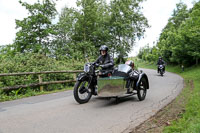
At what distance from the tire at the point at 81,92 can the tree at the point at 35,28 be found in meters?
17.2

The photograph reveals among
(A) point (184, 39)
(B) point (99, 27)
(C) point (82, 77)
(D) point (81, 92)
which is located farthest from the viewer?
(B) point (99, 27)

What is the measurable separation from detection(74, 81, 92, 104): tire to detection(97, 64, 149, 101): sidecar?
0.65 m

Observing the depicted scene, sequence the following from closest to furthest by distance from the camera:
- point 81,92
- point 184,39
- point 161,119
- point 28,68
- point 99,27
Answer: point 161,119 → point 81,92 → point 28,68 → point 184,39 → point 99,27

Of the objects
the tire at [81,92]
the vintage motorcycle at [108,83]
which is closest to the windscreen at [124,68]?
the vintage motorcycle at [108,83]

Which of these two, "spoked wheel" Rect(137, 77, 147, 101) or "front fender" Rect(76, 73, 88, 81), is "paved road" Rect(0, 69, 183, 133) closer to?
"spoked wheel" Rect(137, 77, 147, 101)

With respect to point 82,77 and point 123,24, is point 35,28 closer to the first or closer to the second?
point 123,24

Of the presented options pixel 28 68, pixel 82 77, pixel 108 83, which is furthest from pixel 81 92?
pixel 28 68

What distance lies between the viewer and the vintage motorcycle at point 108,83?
5.63 m

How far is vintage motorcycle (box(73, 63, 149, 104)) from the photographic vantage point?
222 inches

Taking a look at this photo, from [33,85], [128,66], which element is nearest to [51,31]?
[33,85]

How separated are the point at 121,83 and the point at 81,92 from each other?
4.33 ft

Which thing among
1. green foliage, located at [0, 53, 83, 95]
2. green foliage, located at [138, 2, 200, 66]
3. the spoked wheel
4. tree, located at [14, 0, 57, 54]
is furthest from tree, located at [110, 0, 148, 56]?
the spoked wheel

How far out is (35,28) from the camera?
2345 centimetres

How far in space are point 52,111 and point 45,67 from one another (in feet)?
20.4
